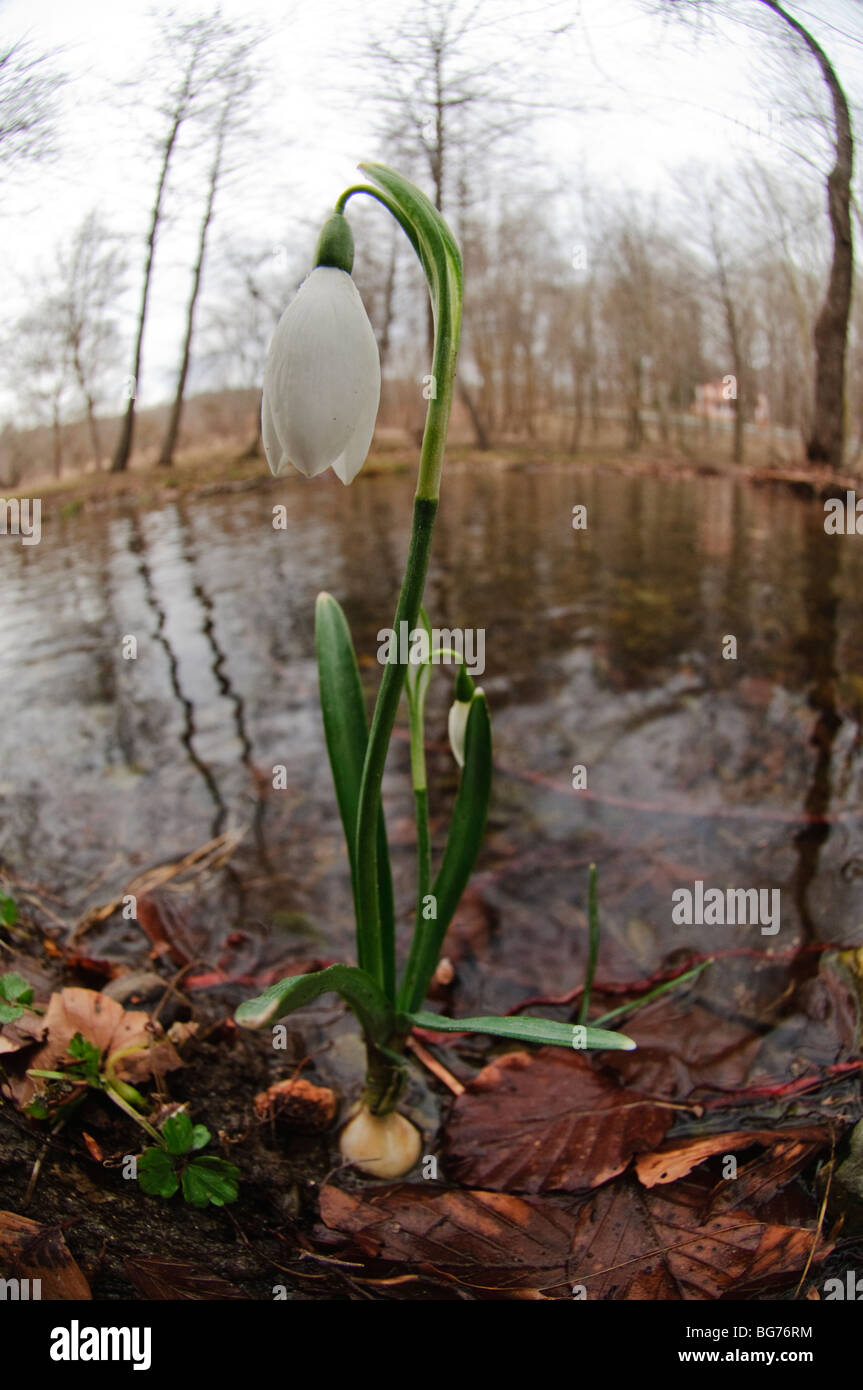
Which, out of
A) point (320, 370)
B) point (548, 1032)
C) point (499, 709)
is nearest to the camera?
point (320, 370)

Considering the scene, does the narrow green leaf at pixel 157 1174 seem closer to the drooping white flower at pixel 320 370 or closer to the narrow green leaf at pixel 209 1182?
the narrow green leaf at pixel 209 1182

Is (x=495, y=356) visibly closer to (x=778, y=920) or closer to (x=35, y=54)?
(x=35, y=54)

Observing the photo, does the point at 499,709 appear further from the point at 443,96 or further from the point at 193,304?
the point at 443,96

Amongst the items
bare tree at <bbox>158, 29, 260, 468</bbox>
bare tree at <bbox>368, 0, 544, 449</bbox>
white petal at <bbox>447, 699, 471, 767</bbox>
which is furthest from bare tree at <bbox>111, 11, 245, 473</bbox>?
white petal at <bbox>447, 699, 471, 767</bbox>

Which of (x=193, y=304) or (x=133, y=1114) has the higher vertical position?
(x=193, y=304)

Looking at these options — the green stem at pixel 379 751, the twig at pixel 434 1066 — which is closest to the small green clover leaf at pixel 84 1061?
the green stem at pixel 379 751

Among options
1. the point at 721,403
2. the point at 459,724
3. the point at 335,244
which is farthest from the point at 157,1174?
the point at 721,403
